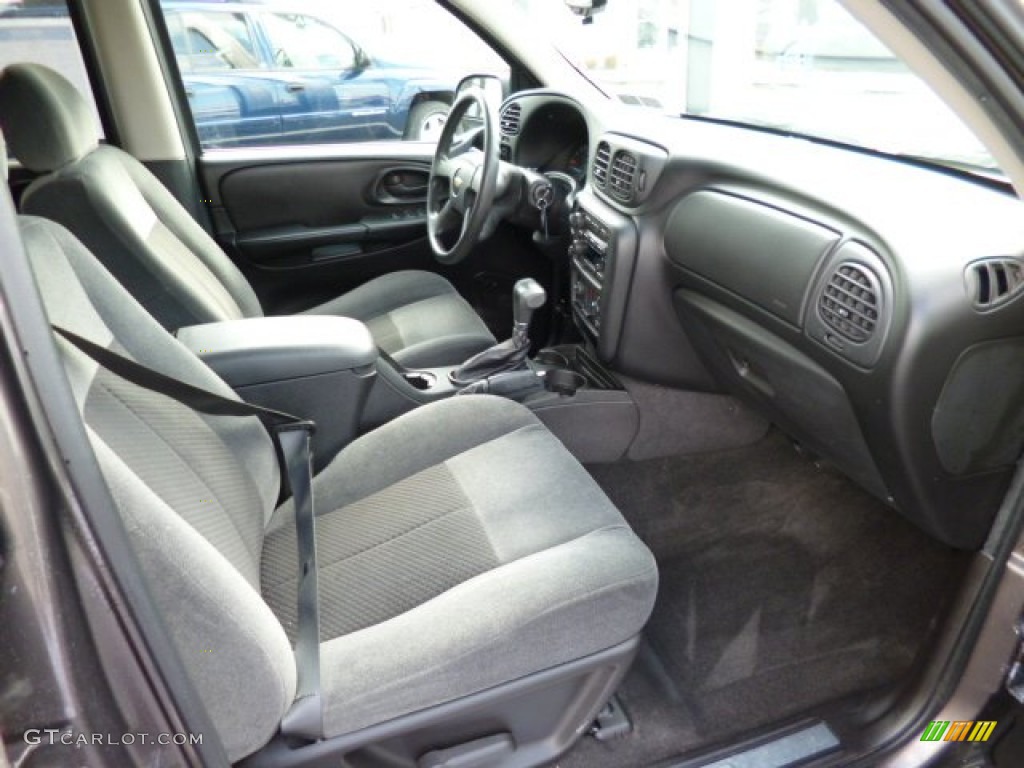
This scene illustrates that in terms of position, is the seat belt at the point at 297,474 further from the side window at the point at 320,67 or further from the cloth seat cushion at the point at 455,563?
the side window at the point at 320,67

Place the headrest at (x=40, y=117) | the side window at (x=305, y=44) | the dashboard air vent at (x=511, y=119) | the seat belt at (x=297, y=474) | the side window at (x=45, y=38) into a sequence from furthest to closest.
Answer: the side window at (x=305, y=44) → the dashboard air vent at (x=511, y=119) → the side window at (x=45, y=38) → the headrest at (x=40, y=117) → the seat belt at (x=297, y=474)

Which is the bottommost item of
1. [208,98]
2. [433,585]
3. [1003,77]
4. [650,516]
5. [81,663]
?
[650,516]

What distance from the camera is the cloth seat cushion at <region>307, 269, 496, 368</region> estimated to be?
6.56 ft

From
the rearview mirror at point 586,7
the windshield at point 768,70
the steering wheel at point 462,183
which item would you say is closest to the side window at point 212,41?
the steering wheel at point 462,183

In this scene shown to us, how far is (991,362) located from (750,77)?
3.69 ft

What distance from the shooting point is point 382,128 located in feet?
9.09

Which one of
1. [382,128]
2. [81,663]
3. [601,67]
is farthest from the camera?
[382,128]

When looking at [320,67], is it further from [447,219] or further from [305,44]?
[447,219]

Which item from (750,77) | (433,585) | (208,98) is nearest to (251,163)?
(208,98)

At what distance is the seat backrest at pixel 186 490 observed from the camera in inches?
31.7

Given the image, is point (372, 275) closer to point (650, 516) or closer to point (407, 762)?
point (650, 516)

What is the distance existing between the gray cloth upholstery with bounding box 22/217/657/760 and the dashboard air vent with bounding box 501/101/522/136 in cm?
119

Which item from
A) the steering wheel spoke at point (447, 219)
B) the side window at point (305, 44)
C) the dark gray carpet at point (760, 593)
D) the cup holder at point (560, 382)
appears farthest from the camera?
the side window at point (305, 44)

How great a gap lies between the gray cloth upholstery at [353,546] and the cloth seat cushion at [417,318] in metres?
0.54
